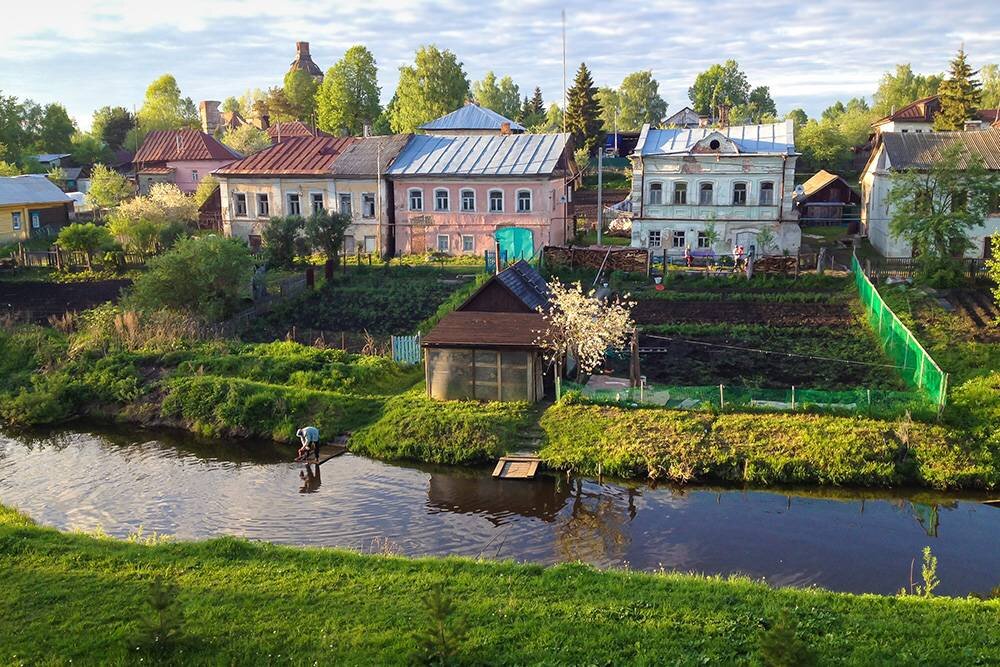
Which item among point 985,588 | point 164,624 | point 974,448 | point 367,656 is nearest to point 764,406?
point 974,448

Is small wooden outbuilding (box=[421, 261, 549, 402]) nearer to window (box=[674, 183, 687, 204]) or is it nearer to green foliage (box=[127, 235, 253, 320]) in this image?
green foliage (box=[127, 235, 253, 320])

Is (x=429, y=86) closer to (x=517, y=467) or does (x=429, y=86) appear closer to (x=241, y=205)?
(x=241, y=205)

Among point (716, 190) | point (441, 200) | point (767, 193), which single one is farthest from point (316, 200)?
point (767, 193)

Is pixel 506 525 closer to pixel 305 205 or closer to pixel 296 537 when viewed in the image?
pixel 296 537

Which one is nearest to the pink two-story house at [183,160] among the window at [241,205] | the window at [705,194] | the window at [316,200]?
the window at [241,205]

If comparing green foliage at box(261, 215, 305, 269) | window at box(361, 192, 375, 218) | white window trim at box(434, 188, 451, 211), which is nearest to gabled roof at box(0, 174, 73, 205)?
green foliage at box(261, 215, 305, 269)

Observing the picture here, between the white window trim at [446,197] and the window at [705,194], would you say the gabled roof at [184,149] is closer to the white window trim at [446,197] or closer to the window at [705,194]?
the white window trim at [446,197]

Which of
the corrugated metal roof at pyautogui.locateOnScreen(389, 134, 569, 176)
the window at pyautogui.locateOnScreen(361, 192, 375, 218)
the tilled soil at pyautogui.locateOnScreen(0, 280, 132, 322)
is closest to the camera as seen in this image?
the tilled soil at pyautogui.locateOnScreen(0, 280, 132, 322)
